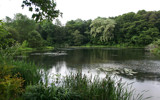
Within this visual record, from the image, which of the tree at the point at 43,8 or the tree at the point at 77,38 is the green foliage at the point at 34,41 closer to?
the tree at the point at 77,38

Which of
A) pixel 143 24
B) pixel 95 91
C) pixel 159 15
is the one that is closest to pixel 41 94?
pixel 95 91

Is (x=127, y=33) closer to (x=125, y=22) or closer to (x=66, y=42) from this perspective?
(x=125, y=22)

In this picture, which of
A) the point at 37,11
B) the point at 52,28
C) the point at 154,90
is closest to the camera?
the point at 37,11

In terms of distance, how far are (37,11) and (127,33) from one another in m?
55.7

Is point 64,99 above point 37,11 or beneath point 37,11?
beneath

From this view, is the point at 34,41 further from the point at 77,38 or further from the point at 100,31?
the point at 100,31

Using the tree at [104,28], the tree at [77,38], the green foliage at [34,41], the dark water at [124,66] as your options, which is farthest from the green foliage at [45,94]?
the tree at [77,38]

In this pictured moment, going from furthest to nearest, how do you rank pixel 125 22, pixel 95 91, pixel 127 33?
pixel 125 22 < pixel 127 33 < pixel 95 91

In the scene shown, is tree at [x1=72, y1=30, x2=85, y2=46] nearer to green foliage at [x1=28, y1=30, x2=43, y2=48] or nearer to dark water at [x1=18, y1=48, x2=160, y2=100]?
green foliage at [x1=28, y1=30, x2=43, y2=48]

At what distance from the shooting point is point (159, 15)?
52656mm

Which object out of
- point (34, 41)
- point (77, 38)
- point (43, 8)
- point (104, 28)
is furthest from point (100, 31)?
point (43, 8)

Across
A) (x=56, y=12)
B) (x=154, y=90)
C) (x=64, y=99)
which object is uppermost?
(x=56, y=12)

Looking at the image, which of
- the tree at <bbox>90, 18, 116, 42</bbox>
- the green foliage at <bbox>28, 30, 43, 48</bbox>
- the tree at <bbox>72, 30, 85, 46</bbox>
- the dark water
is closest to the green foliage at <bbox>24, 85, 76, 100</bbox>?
the dark water

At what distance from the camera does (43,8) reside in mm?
3768
